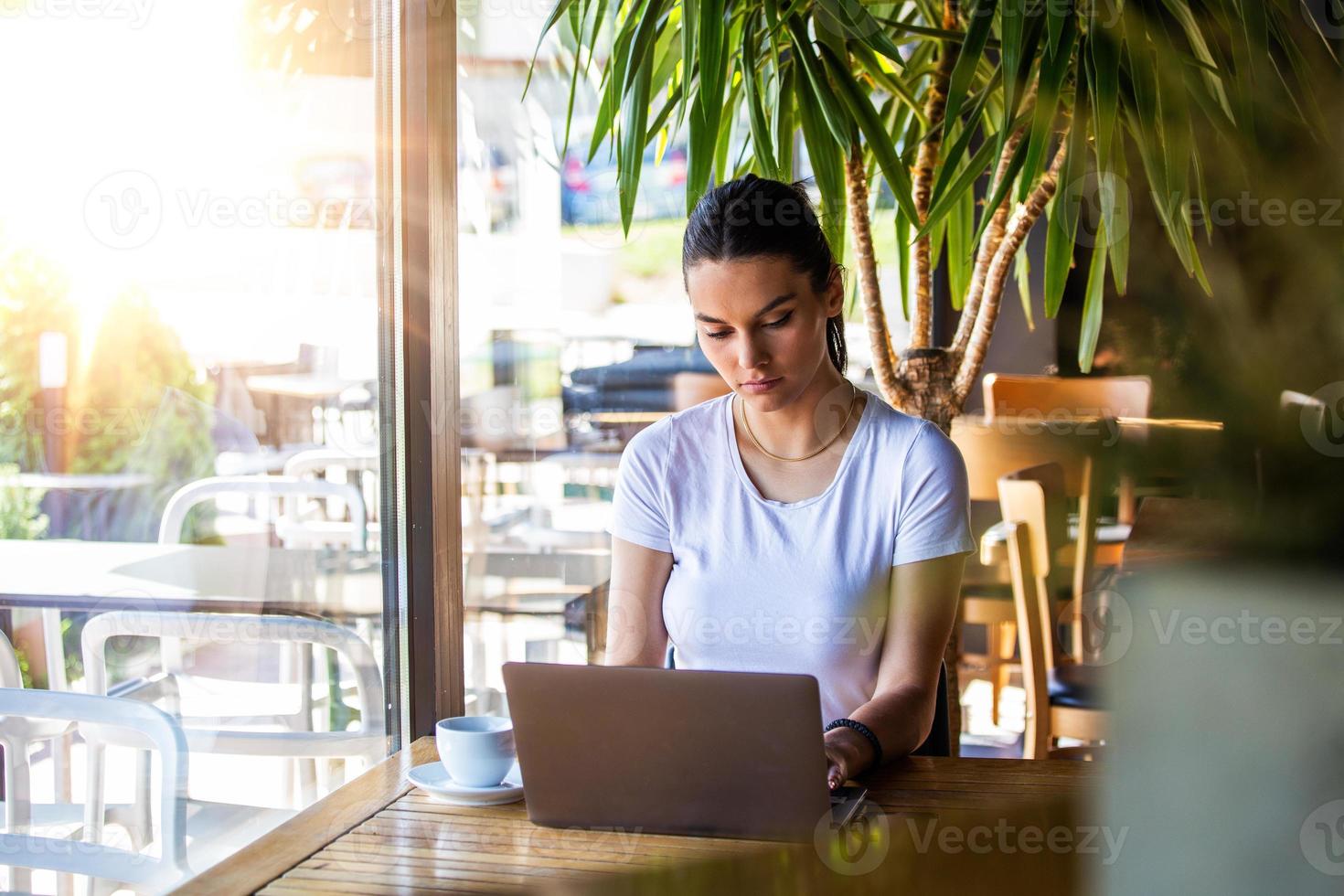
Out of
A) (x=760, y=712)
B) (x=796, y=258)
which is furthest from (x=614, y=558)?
(x=760, y=712)

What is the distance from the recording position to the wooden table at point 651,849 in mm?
456

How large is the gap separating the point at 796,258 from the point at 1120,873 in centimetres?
134

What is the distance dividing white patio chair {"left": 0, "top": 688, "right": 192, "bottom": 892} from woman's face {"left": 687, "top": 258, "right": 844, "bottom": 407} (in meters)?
0.79

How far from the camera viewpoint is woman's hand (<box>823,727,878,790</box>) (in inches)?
43.7

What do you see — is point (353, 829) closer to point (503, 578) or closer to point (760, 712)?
point (760, 712)

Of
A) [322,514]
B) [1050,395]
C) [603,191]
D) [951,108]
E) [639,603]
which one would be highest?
[603,191]
